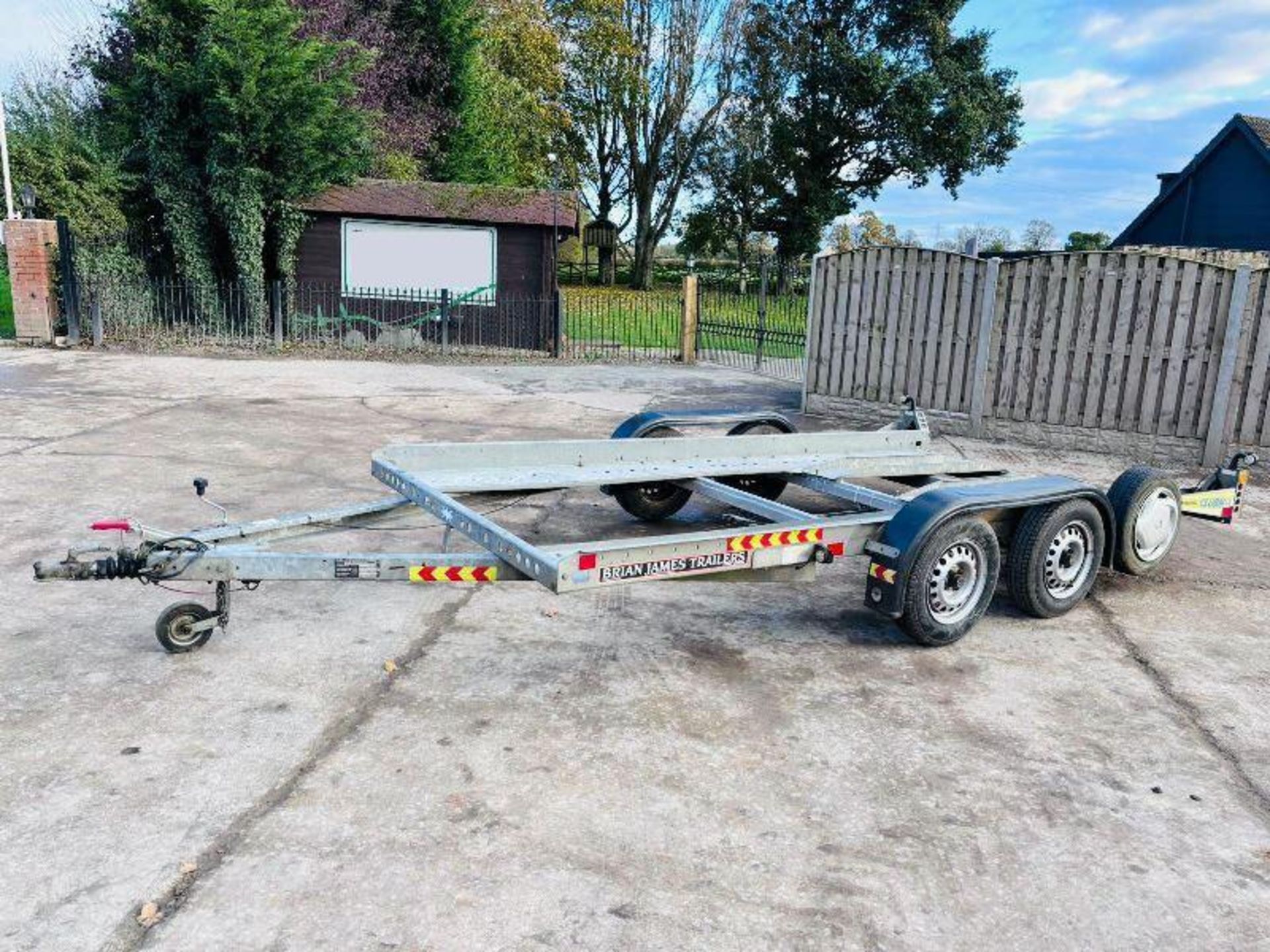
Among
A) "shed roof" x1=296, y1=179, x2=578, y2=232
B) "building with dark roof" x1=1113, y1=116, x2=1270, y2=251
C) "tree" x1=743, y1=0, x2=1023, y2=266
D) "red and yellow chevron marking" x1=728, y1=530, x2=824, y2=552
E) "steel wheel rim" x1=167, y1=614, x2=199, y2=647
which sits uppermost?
"tree" x1=743, y1=0, x2=1023, y2=266

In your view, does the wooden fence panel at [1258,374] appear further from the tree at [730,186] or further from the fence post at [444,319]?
the tree at [730,186]

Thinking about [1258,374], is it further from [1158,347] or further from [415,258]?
[415,258]

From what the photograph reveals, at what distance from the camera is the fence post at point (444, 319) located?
19438 millimetres

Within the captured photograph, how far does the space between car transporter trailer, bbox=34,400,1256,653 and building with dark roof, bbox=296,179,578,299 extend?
14386 mm

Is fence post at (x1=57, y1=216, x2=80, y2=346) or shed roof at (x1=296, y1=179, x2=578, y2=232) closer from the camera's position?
fence post at (x1=57, y1=216, x2=80, y2=346)

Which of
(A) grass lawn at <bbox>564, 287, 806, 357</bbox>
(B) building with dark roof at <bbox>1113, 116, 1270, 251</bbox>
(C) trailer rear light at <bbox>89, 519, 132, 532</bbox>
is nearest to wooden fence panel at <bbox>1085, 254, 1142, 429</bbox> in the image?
(A) grass lawn at <bbox>564, 287, 806, 357</bbox>

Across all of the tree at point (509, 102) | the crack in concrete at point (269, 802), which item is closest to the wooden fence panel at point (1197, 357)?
the crack in concrete at point (269, 802)

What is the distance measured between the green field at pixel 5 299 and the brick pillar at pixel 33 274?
7.11 ft

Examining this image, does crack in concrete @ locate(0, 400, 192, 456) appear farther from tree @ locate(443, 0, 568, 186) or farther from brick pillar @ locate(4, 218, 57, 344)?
tree @ locate(443, 0, 568, 186)

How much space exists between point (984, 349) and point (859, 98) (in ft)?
97.5

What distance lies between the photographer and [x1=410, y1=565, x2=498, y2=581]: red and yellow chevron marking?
4020 mm

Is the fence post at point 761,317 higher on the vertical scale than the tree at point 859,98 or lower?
lower

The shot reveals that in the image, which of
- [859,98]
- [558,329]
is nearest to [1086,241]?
[859,98]

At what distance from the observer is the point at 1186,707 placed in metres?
4.27
